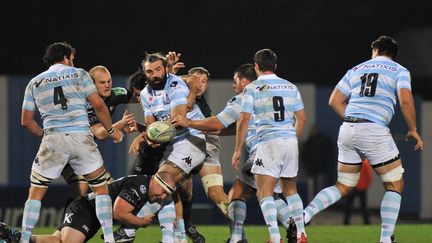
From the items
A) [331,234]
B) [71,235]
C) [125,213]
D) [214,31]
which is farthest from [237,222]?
[214,31]

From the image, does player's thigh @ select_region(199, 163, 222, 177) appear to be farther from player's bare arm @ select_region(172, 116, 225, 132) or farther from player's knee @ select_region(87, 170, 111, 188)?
player's knee @ select_region(87, 170, 111, 188)

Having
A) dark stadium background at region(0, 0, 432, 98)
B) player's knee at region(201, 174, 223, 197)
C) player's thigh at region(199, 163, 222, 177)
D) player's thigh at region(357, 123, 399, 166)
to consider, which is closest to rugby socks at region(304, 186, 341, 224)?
player's thigh at region(357, 123, 399, 166)

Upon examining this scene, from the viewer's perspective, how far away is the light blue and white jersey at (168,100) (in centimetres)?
809

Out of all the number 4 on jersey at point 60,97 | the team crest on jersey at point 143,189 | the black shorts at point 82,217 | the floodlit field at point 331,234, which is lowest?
the floodlit field at point 331,234

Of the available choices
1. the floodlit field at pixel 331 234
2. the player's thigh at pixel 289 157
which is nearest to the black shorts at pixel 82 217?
the player's thigh at pixel 289 157

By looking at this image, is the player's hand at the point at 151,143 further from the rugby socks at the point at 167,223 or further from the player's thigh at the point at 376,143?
the player's thigh at the point at 376,143

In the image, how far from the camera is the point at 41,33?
590 inches

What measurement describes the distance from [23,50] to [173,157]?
7457 millimetres

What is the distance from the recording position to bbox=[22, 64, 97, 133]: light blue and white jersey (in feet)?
26.2

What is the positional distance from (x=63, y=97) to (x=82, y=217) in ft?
3.25

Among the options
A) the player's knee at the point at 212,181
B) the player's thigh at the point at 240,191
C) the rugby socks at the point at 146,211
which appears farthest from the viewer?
the player's knee at the point at 212,181

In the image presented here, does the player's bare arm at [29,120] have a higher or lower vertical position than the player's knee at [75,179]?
higher

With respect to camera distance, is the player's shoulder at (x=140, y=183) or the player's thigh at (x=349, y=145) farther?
the player's thigh at (x=349, y=145)

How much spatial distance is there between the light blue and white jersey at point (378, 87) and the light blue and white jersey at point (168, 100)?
1415mm
